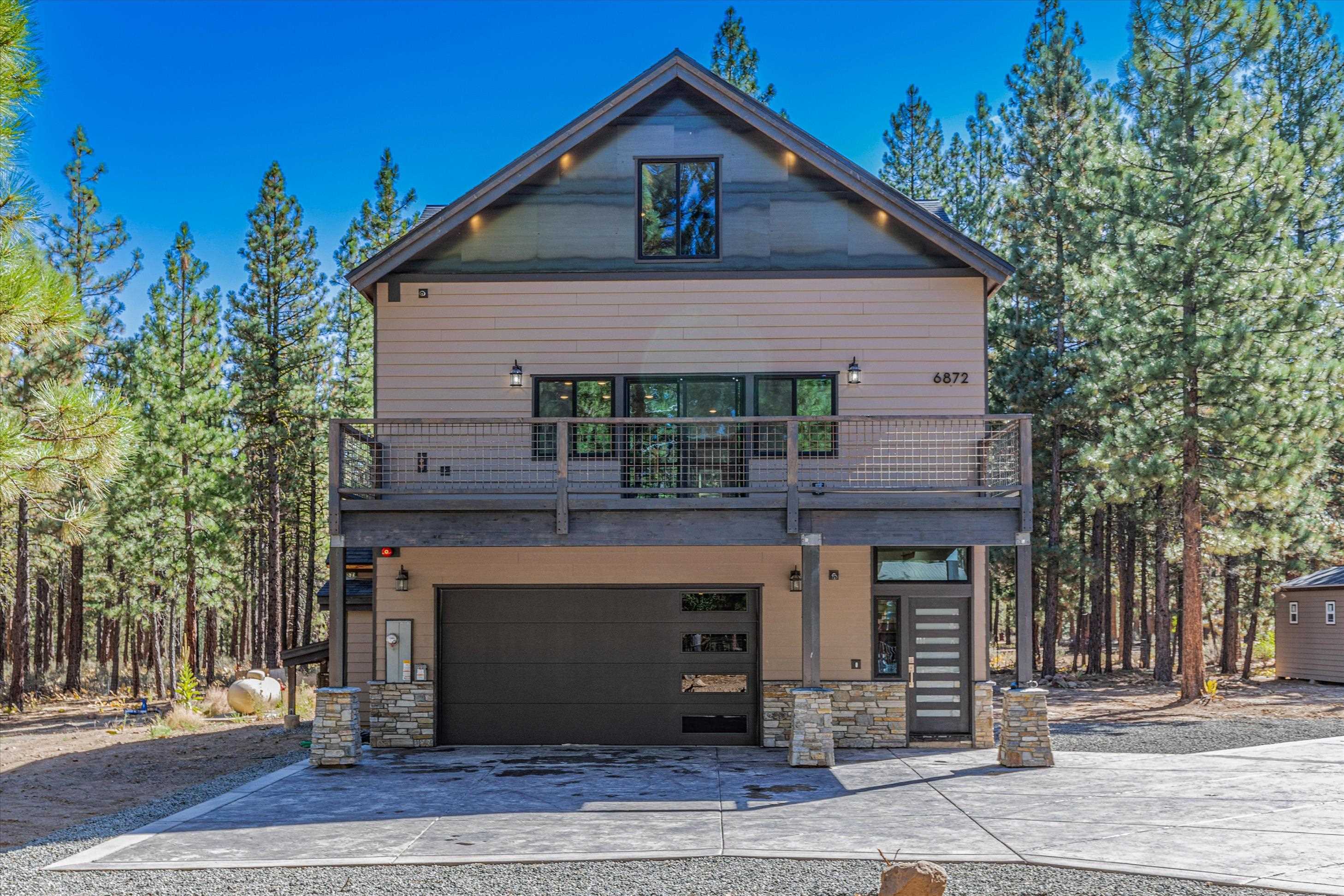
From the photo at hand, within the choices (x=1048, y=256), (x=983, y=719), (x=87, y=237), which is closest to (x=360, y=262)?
(x=87, y=237)

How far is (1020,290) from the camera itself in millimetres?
25719

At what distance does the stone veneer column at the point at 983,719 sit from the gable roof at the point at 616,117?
17.3ft

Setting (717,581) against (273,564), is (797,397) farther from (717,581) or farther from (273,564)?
(273,564)

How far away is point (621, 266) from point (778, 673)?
18.6ft

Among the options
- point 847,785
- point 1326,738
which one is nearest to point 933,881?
point 847,785

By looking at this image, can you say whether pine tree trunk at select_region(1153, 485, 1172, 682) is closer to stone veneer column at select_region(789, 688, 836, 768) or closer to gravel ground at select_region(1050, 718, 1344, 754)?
gravel ground at select_region(1050, 718, 1344, 754)

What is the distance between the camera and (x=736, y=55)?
30219 millimetres

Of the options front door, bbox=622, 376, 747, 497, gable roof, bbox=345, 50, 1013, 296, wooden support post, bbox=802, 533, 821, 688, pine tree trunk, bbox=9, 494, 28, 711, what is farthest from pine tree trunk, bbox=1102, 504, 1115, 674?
pine tree trunk, bbox=9, 494, 28, 711

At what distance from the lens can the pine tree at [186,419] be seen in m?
25.4

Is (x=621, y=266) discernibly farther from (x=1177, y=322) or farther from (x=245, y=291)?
(x=245, y=291)

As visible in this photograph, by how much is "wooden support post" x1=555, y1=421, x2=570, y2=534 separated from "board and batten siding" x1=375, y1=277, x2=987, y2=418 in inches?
77.0

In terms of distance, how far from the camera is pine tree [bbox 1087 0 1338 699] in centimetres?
1791

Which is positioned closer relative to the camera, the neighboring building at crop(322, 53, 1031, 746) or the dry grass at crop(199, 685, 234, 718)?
the neighboring building at crop(322, 53, 1031, 746)

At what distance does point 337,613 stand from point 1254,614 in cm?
2374
